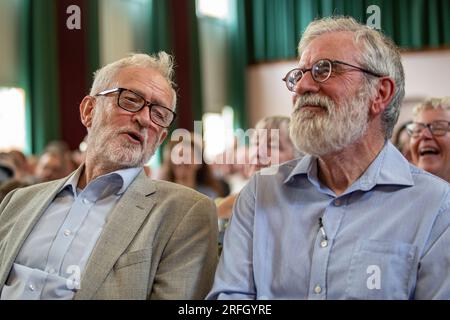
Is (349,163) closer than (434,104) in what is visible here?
Yes

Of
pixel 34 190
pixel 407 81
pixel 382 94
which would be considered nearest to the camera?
pixel 382 94

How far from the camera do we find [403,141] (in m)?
3.22

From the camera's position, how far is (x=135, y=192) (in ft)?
6.11

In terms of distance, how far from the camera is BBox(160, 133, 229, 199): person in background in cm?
399

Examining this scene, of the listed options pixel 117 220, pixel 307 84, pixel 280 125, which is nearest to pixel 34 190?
pixel 117 220

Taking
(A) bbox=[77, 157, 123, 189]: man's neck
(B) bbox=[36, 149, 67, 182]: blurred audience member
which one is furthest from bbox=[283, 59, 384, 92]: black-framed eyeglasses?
(B) bbox=[36, 149, 67, 182]: blurred audience member

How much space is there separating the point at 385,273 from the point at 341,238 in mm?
139

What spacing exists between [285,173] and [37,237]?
760 millimetres

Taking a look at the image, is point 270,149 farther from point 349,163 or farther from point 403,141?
point 349,163

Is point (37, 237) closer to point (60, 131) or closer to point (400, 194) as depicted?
point (400, 194)

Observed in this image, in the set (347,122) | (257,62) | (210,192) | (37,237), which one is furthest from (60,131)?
(347,122)

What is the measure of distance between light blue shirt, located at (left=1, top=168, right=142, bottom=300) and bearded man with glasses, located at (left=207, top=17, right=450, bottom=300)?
0.41m

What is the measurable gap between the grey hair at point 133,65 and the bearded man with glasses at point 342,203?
1.65ft

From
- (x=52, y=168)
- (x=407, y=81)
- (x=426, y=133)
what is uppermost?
(x=407, y=81)
